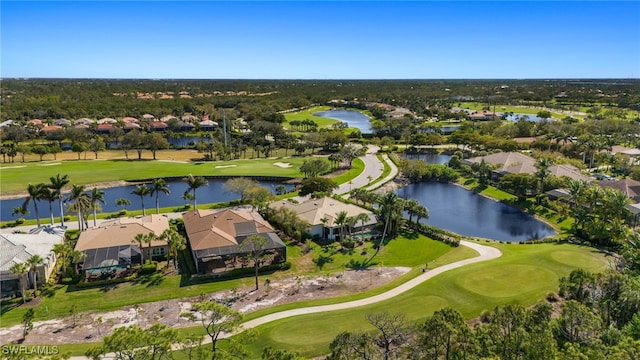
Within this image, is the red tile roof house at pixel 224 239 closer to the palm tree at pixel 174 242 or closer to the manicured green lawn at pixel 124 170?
the palm tree at pixel 174 242

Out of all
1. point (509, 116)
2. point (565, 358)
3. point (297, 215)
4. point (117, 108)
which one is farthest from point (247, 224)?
point (509, 116)

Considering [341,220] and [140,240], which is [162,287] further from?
[341,220]

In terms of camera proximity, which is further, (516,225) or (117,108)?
(117,108)

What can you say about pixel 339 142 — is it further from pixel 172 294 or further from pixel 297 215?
pixel 172 294

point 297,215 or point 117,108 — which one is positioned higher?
point 117,108

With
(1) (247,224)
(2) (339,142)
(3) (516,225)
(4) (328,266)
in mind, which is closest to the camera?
(4) (328,266)

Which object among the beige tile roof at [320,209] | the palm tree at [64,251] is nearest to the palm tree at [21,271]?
the palm tree at [64,251]

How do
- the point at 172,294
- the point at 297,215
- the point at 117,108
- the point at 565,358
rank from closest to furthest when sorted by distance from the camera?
the point at 565,358 < the point at 172,294 < the point at 297,215 < the point at 117,108
